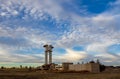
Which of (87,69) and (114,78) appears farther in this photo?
(87,69)

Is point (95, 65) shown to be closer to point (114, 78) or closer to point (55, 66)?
point (55, 66)

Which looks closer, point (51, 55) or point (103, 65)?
point (103, 65)

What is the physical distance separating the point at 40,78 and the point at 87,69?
4772cm

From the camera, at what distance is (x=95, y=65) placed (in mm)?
90125

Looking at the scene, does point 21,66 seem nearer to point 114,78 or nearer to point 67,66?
point 67,66

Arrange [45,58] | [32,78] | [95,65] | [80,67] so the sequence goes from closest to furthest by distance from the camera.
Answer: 1. [32,78]
2. [95,65]
3. [80,67]
4. [45,58]

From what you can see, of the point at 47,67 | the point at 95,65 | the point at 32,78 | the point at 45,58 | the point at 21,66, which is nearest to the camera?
the point at 32,78

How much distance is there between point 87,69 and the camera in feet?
302

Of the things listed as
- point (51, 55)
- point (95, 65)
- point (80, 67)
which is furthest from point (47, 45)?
point (95, 65)

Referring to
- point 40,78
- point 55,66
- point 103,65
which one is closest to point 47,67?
point 55,66

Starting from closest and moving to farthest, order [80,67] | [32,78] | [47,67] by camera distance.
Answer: [32,78]
[80,67]
[47,67]

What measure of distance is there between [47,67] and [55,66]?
273 inches

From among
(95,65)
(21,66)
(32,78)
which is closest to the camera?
(32,78)

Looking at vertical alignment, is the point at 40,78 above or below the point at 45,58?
below
